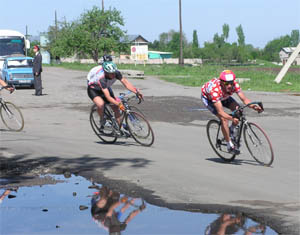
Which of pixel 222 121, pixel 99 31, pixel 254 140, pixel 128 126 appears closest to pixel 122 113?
pixel 128 126

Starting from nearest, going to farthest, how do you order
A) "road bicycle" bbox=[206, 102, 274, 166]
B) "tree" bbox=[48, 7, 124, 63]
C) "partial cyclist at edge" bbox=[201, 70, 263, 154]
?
"partial cyclist at edge" bbox=[201, 70, 263, 154] < "road bicycle" bbox=[206, 102, 274, 166] < "tree" bbox=[48, 7, 124, 63]

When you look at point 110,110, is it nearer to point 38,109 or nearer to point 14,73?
point 38,109

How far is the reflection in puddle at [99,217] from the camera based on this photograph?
6.07m

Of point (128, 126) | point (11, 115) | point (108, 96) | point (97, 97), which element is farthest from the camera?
point (11, 115)

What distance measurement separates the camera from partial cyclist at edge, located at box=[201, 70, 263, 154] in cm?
→ 965

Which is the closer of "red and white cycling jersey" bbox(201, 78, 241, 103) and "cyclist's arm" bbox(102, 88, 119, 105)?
"red and white cycling jersey" bbox(201, 78, 241, 103)

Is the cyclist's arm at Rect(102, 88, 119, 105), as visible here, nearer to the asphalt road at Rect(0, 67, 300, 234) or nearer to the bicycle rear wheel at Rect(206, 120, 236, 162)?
the asphalt road at Rect(0, 67, 300, 234)

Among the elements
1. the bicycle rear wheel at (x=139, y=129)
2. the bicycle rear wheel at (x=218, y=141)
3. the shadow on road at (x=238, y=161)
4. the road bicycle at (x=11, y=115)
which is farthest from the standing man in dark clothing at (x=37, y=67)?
the shadow on road at (x=238, y=161)

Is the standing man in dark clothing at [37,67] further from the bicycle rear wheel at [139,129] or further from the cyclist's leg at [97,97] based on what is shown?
the bicycle rear wheel at [139,129]

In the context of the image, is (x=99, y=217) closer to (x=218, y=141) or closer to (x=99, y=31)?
(x=218, y=141)

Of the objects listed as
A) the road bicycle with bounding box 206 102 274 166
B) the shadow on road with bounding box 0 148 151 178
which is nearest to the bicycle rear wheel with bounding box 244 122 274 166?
the road bicycle with bounding box 206 102 274 166

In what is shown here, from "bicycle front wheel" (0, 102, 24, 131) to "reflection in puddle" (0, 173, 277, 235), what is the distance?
277 inches

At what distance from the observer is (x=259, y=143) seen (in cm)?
989

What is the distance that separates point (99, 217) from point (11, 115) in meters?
8.81
